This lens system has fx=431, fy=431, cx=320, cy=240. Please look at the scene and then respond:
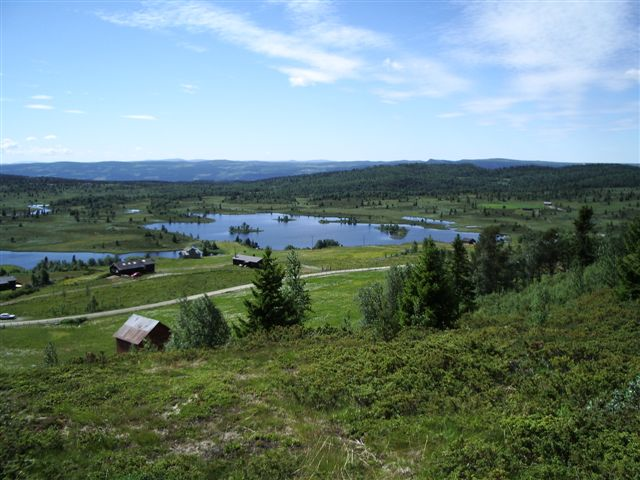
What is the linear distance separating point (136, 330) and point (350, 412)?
35.8 meters

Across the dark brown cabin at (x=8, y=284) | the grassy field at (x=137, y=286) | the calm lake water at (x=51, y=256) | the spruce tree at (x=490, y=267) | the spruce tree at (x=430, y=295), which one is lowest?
the calm lake water at (x=51, y=256)

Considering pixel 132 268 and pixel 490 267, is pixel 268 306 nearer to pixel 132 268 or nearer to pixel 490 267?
pixel 490 267

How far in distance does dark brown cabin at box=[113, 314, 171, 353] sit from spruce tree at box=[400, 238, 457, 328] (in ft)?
82.3

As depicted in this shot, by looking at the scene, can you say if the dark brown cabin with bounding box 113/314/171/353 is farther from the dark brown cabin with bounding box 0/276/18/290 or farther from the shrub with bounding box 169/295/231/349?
the dark brown cabin with bounding box 0/276/18/290

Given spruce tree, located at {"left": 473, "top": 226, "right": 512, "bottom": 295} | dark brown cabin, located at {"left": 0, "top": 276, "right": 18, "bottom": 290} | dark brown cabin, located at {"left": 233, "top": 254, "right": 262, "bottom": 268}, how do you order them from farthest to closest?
dark brown cabin, located at {"left": 233, "top": 254, "right": 262, "bottom": 268} < dark brown cabin, located at {"left": 0, "top": 276, "right": 18, "bottom": 290} < spruce tree, located at {"left": 473, "top": 226, "right": 512, "bottom": 295}

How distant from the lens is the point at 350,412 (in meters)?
13.0

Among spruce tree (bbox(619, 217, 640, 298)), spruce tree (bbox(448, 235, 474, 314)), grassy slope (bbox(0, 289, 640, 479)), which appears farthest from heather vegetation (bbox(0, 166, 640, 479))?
spruce tree (bbox(448, 235, 474, 314))

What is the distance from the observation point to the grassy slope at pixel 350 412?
10.2 metres

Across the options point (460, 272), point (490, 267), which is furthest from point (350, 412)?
point (490, 267)

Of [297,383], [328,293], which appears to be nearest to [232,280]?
[328,293]

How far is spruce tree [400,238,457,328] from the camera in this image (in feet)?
97.1

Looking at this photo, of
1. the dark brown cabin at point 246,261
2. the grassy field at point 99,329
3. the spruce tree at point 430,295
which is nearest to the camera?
the spruce tree at point 430,295

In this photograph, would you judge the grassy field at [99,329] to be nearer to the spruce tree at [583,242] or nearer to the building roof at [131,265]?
the spruce tree at [583,242]

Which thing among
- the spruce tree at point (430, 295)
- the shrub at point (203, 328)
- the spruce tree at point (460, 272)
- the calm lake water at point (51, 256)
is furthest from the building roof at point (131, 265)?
the spruce tree at point (430, 295)
